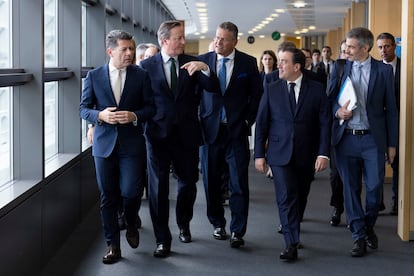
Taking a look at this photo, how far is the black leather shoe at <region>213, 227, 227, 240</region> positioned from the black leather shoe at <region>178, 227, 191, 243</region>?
0.24 m

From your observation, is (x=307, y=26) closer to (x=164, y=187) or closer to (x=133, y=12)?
(x=133, y=12)

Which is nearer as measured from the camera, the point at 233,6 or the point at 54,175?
the point at 54,175

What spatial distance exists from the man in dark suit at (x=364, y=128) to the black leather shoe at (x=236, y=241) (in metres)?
0.87

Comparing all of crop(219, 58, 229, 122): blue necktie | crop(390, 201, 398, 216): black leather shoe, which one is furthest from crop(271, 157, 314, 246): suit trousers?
crop(390, 201, 398, 216): black leather shoe

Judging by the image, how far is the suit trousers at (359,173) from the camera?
5.55 m

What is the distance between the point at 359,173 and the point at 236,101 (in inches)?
44.0

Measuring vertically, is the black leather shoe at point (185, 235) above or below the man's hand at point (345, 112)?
below

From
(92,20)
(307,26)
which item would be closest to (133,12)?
(92,20)

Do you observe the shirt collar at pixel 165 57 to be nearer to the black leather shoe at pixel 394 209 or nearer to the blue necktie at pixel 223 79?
the blue necktie at pixel 223 79

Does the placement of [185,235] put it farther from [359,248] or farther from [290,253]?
[359,248]

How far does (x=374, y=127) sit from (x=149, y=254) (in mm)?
1970

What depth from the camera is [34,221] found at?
197 inches

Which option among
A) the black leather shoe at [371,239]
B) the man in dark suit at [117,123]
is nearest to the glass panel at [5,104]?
the man in dark suit at [117,123]

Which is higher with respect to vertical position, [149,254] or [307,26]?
[307,26]
